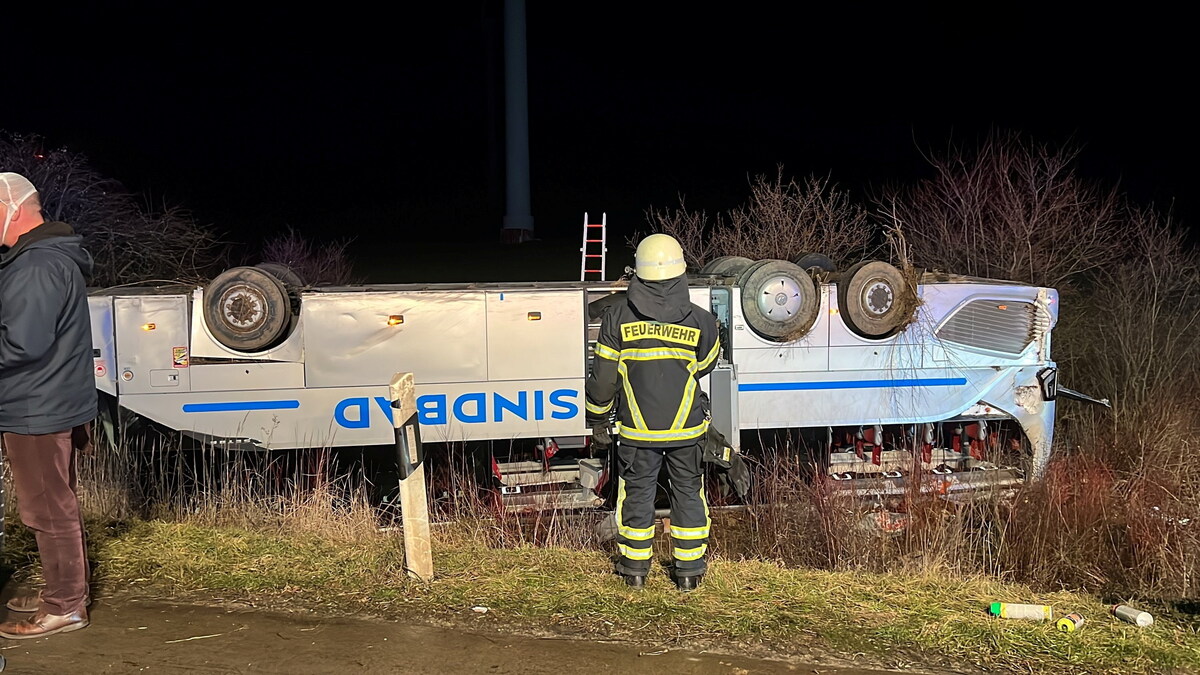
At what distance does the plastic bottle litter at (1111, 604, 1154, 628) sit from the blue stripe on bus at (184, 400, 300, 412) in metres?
5.74

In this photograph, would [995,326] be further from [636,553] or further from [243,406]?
[243,406]

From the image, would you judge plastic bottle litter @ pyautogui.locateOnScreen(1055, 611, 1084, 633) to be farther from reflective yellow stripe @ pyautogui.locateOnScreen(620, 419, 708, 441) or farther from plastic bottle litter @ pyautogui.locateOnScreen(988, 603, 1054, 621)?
reflective yellow stripe @ pyautogui.locateOnScreen(620, 419, 708, 441)

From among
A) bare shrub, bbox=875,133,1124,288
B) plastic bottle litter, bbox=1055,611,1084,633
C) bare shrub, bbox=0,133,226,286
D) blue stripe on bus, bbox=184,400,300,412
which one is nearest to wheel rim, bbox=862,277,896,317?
plastic bottle litter, bbox=1055,611,1084,633

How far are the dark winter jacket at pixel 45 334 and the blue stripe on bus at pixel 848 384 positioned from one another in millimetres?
5442

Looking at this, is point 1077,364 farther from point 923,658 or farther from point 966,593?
point 923,658

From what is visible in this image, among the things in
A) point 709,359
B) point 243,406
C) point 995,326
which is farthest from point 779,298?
point 243,406

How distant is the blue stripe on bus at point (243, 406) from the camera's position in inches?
309

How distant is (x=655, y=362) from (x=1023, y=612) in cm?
202

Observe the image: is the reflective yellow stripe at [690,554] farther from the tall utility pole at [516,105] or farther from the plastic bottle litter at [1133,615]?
the tall utility pole at [516,105]

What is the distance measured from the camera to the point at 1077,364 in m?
13.9

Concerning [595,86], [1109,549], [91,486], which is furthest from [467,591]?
[595,86]

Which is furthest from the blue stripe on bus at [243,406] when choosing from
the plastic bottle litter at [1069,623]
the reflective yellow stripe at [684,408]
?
the plastic bottle litter at [1069,623]

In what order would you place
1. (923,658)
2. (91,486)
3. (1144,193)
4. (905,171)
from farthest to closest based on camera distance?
(905,171) → (1144,193) → (91,486) → (923,658)

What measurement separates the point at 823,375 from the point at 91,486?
5564mm
